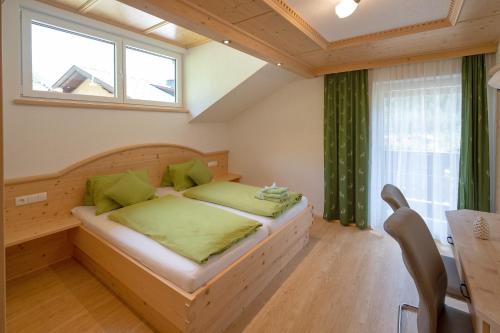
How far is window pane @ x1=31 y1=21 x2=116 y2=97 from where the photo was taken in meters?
2.50

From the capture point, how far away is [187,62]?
12.8ft

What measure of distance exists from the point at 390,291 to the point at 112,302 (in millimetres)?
2285

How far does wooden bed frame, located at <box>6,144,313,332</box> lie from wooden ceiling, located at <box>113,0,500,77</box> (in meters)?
1.75

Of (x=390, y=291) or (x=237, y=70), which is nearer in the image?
(x=390, y=291)

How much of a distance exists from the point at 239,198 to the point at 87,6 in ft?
7.96

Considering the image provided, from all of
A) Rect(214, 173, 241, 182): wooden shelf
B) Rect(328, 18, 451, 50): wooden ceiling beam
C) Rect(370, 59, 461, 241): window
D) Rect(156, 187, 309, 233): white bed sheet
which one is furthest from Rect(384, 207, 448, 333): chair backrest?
Rect(214, 173, 241, 182): wooden shelf

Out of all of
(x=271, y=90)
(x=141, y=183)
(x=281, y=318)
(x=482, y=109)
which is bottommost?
(x=281, y=318)

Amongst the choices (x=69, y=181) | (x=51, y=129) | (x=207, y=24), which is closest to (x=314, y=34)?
(x=207, y=24)

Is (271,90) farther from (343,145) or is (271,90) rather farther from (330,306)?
(330,306)

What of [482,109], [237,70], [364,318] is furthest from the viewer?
[237,70]

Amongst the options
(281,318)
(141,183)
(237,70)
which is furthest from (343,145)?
(141,183)

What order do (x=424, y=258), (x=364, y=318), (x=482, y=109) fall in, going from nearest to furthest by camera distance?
(x=424, y=258) < (x=364, y=318) < (x=482, y=109)

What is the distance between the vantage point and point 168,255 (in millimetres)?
1802

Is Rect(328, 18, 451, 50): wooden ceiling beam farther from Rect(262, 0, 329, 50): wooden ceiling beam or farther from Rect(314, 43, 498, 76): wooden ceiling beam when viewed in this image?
Rect(314, 43, 498, 76): wooden ceiling beam
